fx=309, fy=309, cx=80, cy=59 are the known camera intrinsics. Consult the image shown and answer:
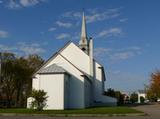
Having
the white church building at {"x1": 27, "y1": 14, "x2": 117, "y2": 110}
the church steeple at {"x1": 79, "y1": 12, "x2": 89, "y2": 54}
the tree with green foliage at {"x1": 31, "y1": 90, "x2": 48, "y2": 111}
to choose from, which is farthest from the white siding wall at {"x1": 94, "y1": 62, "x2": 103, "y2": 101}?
the tree with green foliage at {"x1": 31, "y1": 90, "x2": 48, "y2": 111}

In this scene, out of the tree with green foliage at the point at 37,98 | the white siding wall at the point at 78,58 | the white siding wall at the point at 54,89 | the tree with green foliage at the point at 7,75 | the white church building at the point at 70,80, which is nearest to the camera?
the tree with green foliage at the point at 37,98

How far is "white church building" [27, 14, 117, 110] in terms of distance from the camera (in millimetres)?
43875

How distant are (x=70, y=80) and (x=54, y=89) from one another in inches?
230

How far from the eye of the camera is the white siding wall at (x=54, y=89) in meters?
43.6

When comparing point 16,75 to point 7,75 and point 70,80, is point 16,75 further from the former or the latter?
point 70,80

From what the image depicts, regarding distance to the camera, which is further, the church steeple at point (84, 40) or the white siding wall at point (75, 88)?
the church steeple at point (84, 40)

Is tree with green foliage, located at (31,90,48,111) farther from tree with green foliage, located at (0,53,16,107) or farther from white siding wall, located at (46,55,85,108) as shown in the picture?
tree with green foliage, located at (0,53,16,107)

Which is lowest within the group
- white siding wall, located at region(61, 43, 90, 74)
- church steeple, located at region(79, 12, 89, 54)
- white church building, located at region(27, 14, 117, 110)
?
white church building, located at region(27, 14, 117, 110)

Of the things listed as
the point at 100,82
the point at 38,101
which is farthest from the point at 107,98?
the point at 38,101

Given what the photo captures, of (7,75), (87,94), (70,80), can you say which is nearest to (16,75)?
(7,75)

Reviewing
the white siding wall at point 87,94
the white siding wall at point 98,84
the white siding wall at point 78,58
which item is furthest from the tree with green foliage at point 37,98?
the white siding wall at point 98,84

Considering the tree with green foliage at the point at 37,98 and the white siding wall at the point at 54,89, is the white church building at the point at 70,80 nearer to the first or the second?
the white siding wall at the point at 54,89

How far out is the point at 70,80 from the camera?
162 feet

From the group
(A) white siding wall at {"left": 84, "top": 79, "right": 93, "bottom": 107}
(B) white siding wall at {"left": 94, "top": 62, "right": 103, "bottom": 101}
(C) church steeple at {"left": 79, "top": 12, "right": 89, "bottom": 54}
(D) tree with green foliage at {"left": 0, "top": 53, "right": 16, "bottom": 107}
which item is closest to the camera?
Answer: (A) white siding wall at {"left": 84, "top": 79, "right": 93, "bottom": 107}
